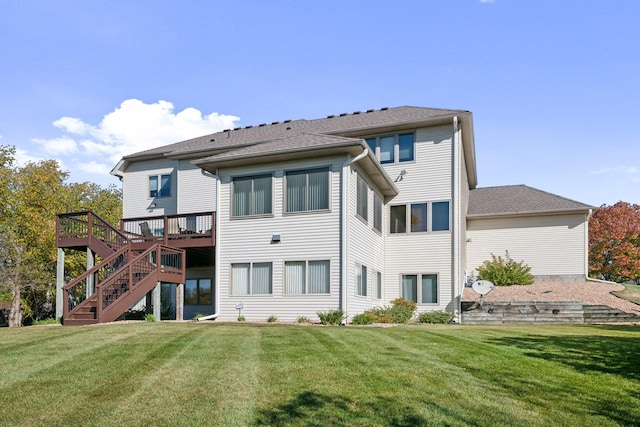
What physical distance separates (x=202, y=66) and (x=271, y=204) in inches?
204

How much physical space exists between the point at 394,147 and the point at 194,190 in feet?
27.7

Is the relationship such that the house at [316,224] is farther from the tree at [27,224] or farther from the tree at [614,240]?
the tree at [614,240]

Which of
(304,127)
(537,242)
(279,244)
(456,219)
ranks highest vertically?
(304,127)

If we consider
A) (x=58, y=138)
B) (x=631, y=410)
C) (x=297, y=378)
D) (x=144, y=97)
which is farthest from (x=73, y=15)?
(x=58, y=138)

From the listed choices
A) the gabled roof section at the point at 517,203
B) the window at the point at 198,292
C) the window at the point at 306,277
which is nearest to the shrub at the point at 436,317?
the window at the point at 306,277

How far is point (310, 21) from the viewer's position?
601 inches

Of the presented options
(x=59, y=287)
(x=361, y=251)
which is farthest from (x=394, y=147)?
(x=59, y=287)

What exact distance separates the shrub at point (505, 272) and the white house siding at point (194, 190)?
39.4ft

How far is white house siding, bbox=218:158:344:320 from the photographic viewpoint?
16312 mm

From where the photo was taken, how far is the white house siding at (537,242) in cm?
2338

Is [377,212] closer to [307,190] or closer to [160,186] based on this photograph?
[307,190]

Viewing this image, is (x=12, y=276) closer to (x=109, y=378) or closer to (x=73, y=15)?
(x=73, y=15)

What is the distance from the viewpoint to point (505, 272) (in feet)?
76.0

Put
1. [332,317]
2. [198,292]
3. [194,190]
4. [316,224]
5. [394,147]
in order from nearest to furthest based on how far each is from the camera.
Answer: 1. [332,317]
2. [316,224]
3. [394,147]
4. [198,292]
5. [194,190]
